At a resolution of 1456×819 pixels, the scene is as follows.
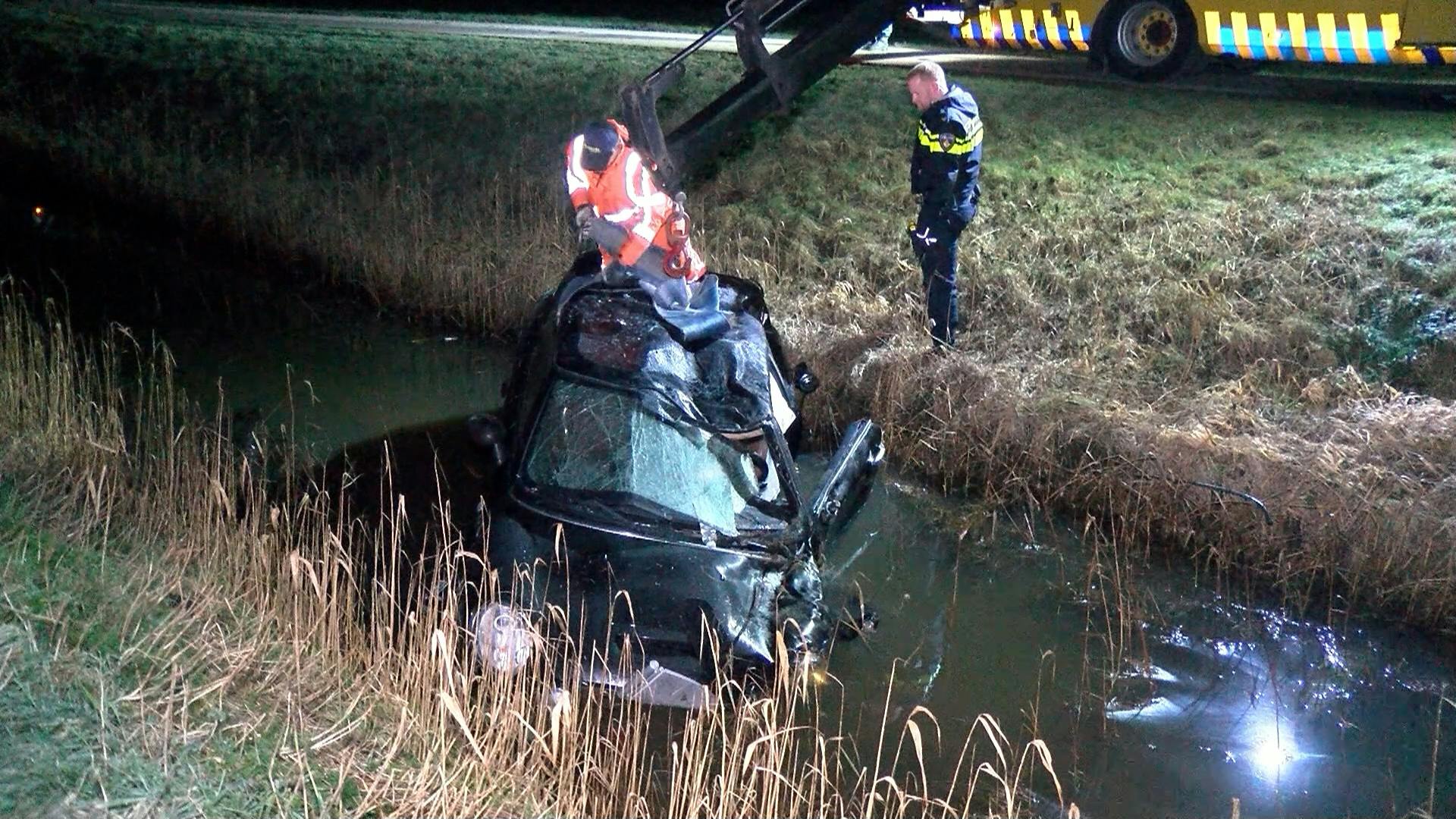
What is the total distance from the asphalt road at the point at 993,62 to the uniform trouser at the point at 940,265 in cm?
481

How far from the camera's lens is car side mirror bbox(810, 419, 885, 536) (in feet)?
19.9

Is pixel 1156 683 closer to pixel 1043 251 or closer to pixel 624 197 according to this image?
pixel 624 197

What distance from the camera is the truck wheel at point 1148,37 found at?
A: 11617mm

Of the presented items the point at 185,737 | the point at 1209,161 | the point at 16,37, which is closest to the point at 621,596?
the point at 185,737

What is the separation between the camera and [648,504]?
514 centimetres

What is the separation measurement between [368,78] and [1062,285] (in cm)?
1019

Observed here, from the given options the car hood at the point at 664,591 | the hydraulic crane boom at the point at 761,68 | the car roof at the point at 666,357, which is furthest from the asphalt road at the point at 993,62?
the car hood at the point at 664,591

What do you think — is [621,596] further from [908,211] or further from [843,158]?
[843,158]

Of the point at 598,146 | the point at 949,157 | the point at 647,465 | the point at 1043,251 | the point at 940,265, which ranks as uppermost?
the point at 598,146

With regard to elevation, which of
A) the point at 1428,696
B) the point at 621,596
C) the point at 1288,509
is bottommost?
the point at 1428,696

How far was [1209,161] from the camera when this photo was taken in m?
10.3

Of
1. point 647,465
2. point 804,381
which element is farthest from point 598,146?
point 647,465

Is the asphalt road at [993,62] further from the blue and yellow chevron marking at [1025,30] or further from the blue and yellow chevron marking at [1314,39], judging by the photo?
the blue and yellow chevron marking at [1314,39]

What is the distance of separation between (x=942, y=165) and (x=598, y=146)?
253cm
